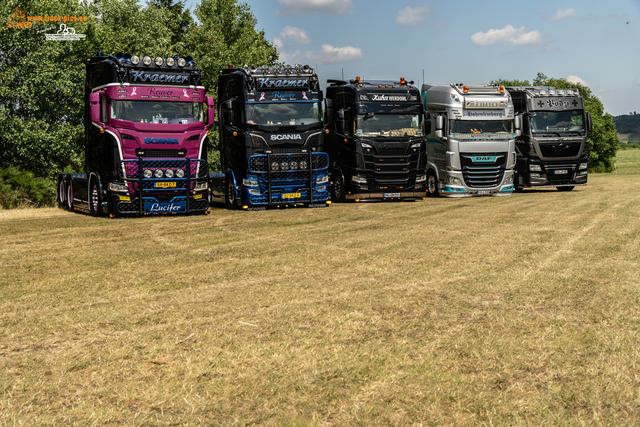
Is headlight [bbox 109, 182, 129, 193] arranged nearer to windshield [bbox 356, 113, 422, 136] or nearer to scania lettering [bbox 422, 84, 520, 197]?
windshield [bbox 356, 113, 422, 136]

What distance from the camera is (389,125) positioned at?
2083cm

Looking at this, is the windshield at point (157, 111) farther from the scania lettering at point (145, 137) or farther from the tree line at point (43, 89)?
the tree line at point (43, 89)

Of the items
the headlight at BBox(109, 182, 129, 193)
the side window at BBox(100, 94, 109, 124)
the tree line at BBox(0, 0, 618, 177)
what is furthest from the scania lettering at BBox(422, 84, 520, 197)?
the tree line at BBox(0, 0, 618, 177)

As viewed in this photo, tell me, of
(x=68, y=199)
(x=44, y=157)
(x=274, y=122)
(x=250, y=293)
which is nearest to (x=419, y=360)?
(x=250, y=293)

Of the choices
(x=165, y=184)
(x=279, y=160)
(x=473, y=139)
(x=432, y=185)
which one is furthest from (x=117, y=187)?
(x=473, y=139)

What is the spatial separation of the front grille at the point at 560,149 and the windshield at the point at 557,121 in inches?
22.3

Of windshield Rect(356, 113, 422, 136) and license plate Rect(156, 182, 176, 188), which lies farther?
windshield Rect(356, 113, 422, 136)

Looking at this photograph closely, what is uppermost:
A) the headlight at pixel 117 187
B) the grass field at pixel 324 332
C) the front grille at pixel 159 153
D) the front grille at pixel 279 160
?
the front grille at pixel 159 153

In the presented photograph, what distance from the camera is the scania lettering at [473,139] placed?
22953 mm

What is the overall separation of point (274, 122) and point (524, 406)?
15174mm

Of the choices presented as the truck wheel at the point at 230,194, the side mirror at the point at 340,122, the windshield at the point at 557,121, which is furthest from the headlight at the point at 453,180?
the truck wheel at the point at 230,194

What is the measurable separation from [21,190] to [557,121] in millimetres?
21147

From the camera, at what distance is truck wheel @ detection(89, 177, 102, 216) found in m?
16.5

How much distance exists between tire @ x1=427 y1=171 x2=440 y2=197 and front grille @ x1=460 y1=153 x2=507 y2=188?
1.28m
